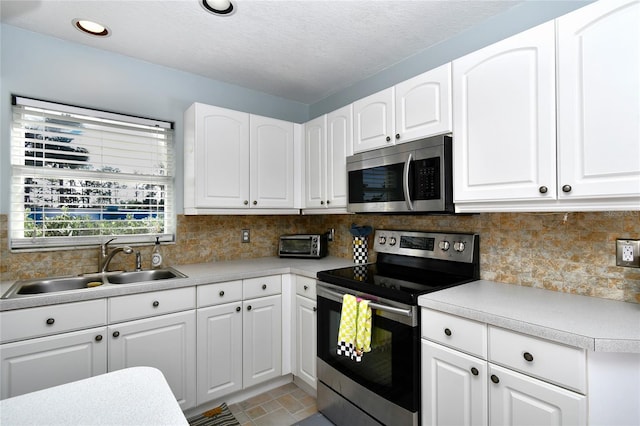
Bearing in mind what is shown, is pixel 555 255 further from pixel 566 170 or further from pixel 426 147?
pixel 426 147

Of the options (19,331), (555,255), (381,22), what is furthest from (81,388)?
(381,22)

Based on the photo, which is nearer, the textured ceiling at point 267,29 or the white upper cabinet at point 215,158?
the textured ceiling at point 267,29

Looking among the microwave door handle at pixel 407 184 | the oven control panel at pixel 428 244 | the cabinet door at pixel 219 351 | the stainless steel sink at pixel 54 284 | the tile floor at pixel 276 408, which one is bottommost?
the tile floor at pixel 276 408

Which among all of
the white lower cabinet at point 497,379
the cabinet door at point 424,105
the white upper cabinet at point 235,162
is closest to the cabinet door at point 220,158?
the white upper cabinet at point 235,162

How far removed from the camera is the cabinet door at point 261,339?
232 cm

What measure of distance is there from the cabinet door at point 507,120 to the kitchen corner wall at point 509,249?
1.20ft

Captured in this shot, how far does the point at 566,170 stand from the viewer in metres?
1.36

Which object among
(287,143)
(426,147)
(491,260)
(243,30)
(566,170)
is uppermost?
(243,30)

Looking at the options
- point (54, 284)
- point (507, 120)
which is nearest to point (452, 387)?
point (507, 120)

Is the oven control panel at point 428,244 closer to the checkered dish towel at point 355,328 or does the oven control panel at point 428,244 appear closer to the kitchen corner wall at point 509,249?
the kitchen corner wall at point 509,249

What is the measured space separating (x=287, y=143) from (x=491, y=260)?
1804mm

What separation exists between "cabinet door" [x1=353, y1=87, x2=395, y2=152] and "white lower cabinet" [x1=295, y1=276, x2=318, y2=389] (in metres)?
1.03

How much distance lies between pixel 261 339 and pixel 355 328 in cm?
89

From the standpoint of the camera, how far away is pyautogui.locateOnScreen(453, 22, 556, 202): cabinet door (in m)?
1.42
